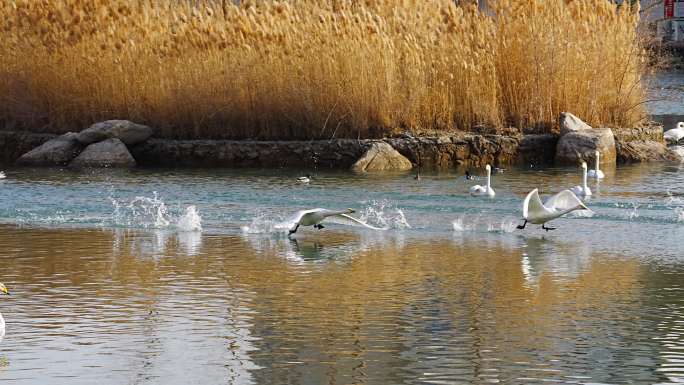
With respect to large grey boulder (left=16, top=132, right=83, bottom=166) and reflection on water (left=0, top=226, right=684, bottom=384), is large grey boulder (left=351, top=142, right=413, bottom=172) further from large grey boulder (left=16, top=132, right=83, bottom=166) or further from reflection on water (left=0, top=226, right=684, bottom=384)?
reflection on water (left=0, top=226, right=684, bottom=384)

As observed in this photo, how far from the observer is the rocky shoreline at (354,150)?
17531mm

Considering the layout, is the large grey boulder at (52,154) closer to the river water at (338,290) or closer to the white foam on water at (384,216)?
the river water at (338,290)

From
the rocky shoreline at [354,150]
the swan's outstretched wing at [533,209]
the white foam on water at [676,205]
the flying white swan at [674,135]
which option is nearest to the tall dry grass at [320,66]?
the rocky shoreline at [354,150]

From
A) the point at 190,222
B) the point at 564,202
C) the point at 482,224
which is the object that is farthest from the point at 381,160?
the point at 564,202

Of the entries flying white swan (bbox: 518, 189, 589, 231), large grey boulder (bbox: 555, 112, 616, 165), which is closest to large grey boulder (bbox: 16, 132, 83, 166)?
large grey boulder (bbox: 555, 112, 616, 165)

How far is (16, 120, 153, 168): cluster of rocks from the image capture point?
17750mm

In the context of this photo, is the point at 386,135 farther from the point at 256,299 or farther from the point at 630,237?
the point at 256,299

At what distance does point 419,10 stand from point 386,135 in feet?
6.93

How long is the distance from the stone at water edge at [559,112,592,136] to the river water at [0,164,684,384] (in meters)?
3.27

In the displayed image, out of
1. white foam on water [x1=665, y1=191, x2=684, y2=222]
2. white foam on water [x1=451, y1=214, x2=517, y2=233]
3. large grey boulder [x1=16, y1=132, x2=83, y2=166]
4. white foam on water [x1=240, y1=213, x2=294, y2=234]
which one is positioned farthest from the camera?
large grey boulder [x1=16, y1=132, x2=83, y2=166]

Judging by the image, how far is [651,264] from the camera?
959cm

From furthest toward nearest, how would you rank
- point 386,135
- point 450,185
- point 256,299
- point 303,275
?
point 386,135, point 450,185, point 303,275, point 256,299

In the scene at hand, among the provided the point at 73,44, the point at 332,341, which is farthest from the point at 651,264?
the point at 73,44

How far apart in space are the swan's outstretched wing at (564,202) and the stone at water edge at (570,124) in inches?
258
